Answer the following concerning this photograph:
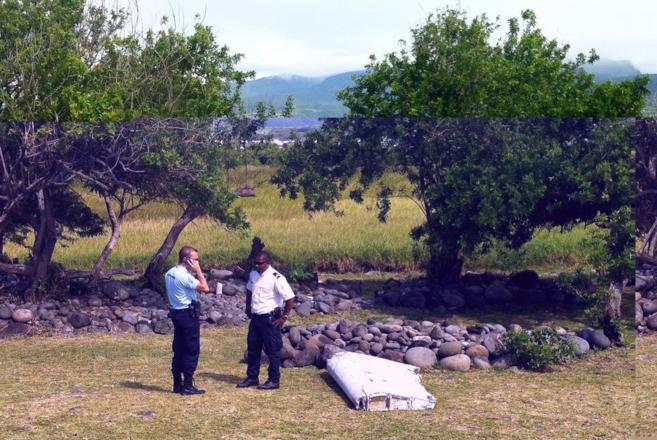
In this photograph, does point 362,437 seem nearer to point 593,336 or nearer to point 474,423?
point 474,423

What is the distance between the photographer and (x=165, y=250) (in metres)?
12.8

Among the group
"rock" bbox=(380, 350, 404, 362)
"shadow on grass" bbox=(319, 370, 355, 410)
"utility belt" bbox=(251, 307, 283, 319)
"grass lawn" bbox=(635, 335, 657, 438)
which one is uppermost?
"utility belt" bbox=(251, 307, 283, 319)

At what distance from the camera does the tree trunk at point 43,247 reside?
12859mm

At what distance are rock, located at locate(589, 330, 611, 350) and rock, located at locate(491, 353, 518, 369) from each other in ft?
3.27

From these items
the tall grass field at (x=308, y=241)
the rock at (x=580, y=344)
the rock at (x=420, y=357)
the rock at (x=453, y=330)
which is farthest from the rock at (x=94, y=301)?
the rock at (x=580, y=344)

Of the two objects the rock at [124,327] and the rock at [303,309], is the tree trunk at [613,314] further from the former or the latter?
the rock at [124,327]

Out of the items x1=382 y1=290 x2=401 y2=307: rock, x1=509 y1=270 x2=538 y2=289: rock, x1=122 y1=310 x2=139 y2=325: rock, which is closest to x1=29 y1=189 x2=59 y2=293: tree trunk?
x1=122 y1=310 x2=139 y2=325: rock

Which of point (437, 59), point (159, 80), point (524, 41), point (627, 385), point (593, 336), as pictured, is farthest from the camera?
point (524, 41)

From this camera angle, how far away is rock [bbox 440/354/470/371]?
10.9 m

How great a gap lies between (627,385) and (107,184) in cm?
631

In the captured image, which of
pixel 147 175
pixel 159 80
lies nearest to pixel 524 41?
pixel 159 80

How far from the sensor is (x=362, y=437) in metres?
8.75

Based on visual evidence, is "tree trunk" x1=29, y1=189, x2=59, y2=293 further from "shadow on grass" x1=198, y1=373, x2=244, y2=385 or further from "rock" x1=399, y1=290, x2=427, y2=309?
"rock" x1=399, y1=290, x2=427, y2=309

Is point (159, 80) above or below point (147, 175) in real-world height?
above
